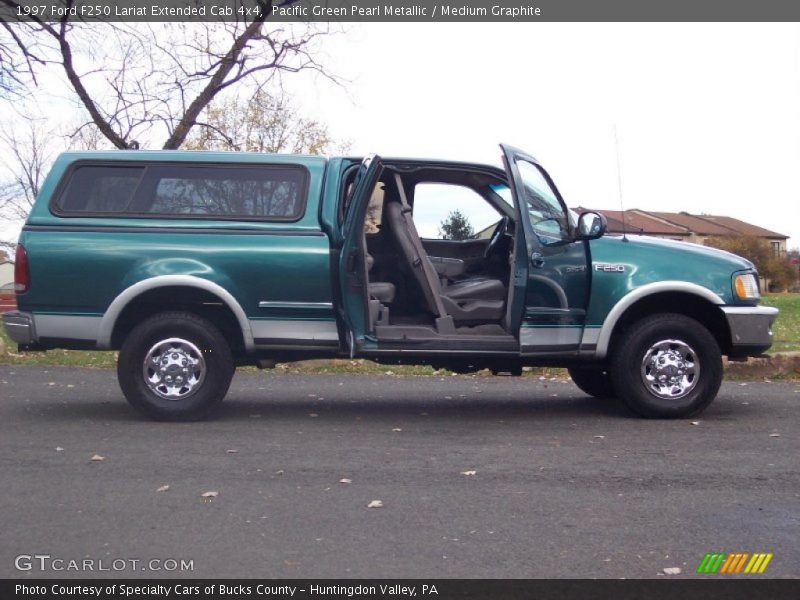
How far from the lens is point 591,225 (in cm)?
760

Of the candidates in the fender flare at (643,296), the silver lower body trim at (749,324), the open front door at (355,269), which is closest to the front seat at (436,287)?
the open front door at (355,269)

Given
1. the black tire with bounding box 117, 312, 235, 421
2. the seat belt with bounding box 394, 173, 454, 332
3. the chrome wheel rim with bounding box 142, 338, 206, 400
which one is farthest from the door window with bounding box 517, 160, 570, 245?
the chrome wheel rim with bounding box 142, 338, 206, 400

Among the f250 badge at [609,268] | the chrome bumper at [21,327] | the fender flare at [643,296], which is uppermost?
the f250 badge at [609,268]

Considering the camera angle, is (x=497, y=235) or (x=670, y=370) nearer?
(x=670, y=370)

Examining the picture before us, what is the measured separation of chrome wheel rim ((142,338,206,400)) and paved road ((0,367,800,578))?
12.4 inches

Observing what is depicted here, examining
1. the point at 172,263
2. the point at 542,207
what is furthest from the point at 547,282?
the point at 172,263

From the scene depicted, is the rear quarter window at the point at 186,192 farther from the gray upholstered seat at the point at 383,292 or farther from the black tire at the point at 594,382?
the black tire at the point at 594,382

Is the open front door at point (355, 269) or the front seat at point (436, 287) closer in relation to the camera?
the open front door at point (355, 269)

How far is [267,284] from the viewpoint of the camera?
7.50m

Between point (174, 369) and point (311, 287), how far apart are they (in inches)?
50.1

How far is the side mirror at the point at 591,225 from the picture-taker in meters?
7.59

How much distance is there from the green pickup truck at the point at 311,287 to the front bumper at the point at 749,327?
0.01m

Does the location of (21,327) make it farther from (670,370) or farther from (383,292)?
(670,370)
